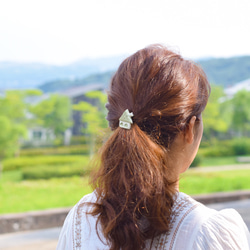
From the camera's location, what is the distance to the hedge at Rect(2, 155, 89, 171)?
9930 millimetres

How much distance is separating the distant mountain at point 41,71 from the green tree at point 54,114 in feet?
2.53

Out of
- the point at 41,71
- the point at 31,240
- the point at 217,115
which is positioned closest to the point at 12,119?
the point at 41,71

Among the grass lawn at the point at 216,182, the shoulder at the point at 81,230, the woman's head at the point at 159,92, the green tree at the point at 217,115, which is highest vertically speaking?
the woman's head at the point at 159,92

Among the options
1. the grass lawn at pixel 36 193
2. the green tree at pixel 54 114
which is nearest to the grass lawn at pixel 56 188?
the grass lawn at pixel 36 193

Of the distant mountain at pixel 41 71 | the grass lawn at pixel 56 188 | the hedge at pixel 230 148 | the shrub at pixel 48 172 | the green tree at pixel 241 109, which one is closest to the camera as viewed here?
the grass lawn at pixel 56 188

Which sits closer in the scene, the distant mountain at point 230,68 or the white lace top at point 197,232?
the white lace top at point 197,232

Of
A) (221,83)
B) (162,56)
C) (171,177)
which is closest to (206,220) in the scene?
(171,177)

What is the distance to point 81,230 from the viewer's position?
3.16 feet

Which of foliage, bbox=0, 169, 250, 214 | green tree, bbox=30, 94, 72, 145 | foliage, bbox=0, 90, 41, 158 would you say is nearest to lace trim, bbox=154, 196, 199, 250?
foliage, bbox=0, 169, 250, 214

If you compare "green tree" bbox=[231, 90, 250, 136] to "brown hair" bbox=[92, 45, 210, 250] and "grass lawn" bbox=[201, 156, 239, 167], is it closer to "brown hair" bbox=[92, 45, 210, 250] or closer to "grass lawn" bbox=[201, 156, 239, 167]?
"grass lawn" bbox=[201, 156, 239, 167]

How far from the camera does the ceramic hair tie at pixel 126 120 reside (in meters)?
0.91

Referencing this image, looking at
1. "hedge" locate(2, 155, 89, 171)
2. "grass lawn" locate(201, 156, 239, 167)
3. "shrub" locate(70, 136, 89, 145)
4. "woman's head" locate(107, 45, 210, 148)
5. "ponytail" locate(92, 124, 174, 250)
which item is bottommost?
"grass lawn" locate(201, 156, 239, 167)

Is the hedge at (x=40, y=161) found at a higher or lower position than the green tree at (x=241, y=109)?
lower

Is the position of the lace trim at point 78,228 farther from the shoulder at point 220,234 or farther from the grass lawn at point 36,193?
the grass lawn at point 36,193
